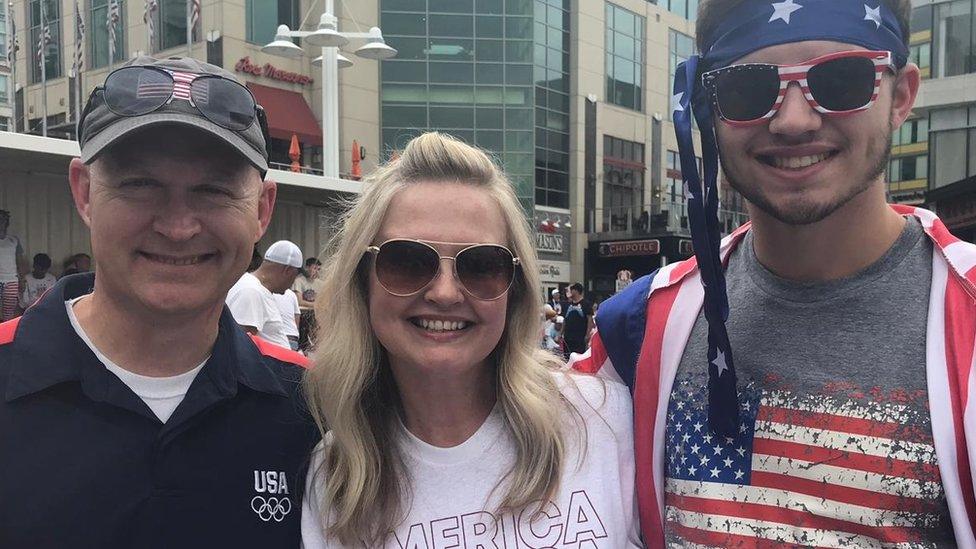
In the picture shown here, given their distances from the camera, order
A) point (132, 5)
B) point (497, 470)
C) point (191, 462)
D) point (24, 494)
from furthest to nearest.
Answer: point (132, 5) < point (497, 470) < point (191, 462) < point (24, 494)

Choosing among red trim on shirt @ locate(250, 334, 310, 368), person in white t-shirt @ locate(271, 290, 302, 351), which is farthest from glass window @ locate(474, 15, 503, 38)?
red trim on shirt @ locate(250, 334, 310, 368)

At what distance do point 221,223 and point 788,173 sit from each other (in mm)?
1414

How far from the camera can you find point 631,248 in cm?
3111

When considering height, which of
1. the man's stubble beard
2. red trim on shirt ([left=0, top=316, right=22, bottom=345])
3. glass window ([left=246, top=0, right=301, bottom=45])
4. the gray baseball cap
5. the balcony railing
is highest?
glass window ([left=246, top=0, right=301, bottom=45])

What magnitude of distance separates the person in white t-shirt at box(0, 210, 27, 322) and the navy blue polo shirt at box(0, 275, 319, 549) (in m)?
8.23

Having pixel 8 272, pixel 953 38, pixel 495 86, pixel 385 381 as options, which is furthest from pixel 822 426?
pixel 495 86

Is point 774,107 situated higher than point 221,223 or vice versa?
point 774,107

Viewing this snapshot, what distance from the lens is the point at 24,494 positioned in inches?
70.9

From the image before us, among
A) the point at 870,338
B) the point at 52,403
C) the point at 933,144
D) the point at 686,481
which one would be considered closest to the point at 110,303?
the point at 52,403

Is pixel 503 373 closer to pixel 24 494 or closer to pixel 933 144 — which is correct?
pixel 24 494

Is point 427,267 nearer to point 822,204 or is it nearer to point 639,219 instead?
point 822,204

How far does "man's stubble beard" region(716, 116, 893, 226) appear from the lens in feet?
6.07

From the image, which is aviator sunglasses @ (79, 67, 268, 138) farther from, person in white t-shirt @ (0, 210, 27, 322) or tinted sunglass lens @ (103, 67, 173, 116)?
person in white t-shirt @ (0, 210, 27, 322)

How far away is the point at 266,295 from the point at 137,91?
15.8 ft
